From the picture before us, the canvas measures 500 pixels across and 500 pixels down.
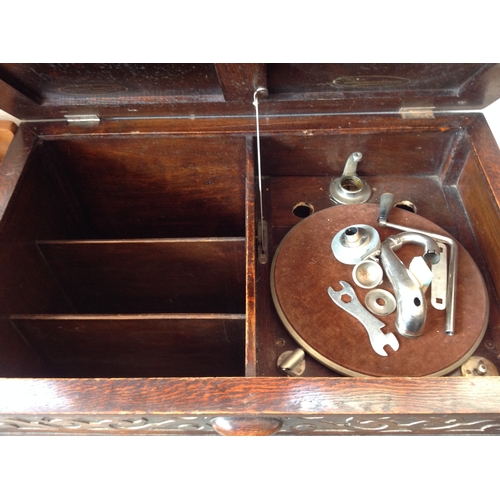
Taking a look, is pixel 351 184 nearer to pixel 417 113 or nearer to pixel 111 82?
pixel 417 113

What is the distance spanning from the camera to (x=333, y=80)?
981mm

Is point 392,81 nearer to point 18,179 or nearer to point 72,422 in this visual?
point 18,179

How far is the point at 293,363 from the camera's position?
0.82 meters

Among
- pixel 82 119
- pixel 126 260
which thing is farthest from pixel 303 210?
pixel 82 119

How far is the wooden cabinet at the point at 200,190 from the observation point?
0.89m

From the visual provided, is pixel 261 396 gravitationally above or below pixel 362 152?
below

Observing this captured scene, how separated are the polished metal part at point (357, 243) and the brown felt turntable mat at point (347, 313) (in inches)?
1.0

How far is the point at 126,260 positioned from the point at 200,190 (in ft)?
0.93

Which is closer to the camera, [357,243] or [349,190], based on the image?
[357,243]

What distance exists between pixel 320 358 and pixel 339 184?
47cm

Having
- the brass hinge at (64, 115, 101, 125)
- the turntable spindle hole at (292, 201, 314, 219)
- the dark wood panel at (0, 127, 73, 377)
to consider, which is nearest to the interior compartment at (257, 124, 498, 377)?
the turntable spindle hole at (292, 201, 314, 219)

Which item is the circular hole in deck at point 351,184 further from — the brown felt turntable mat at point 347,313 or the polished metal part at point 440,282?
the polished metal part at point 440,282

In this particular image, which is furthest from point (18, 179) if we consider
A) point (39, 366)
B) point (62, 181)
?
point (39, 366)

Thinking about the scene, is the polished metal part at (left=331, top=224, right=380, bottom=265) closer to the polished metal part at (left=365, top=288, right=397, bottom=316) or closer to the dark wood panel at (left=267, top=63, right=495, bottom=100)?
the polished metal part at (left=365, top=288, right=397, bottom=316)
